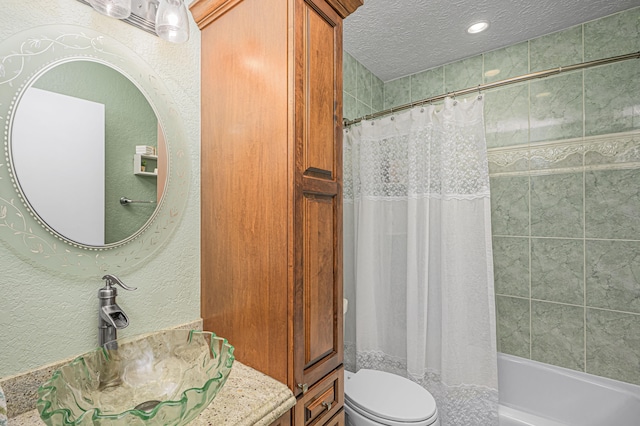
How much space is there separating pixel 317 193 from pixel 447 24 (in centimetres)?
155

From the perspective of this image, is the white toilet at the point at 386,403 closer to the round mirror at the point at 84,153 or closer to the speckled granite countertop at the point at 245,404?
the speckled granite countertop at the point at 245,404

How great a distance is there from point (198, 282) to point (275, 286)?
423mm

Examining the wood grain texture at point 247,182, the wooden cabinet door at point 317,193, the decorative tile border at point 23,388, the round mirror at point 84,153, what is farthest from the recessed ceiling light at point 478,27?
the decorative tile border at point 23,388

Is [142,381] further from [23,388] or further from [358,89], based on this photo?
[358,89]

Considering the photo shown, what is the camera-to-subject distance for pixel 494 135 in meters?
2.05

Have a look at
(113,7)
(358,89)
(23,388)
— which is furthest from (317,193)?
(358,89)

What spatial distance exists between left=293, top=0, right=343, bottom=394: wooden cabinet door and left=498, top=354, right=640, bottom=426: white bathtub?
1.33 meters

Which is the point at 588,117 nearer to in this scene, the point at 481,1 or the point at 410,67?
the point at 481,1

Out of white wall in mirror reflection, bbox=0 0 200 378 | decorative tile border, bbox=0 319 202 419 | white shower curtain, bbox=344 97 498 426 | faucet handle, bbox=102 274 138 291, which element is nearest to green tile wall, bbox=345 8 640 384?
white shower curtain, bbox=344 97 498 426

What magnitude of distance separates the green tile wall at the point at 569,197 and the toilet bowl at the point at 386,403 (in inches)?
38.9

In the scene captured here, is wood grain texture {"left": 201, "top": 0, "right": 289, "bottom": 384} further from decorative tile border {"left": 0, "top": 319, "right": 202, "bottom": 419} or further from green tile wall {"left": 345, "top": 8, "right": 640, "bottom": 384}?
green tile wall {"left": 345, "top": 8, "right": 640, "bottom": 384}

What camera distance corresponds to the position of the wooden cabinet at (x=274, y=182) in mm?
867

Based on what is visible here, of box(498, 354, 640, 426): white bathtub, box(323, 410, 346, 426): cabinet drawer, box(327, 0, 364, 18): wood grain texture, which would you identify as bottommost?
box(498, 354, 640, 426): white bathtub

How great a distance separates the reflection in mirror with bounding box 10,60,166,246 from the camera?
782mm
